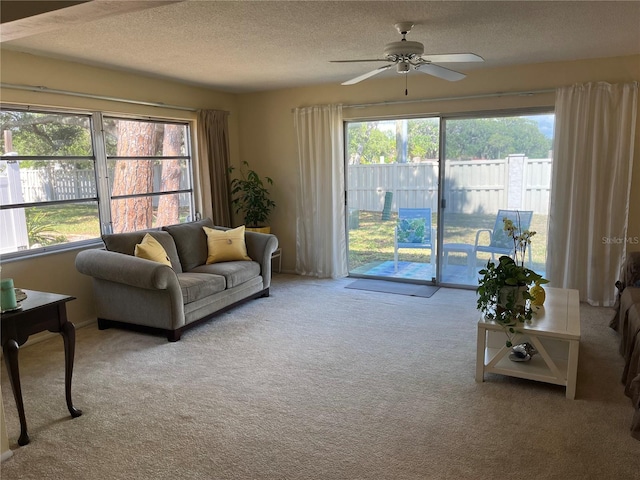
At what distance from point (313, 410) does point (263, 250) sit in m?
2.53

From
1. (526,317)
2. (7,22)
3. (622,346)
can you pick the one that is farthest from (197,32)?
(622,346)

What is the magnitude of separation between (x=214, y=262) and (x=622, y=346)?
3.75m

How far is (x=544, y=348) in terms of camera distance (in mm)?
2992

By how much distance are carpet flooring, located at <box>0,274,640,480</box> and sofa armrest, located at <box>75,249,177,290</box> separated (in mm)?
538

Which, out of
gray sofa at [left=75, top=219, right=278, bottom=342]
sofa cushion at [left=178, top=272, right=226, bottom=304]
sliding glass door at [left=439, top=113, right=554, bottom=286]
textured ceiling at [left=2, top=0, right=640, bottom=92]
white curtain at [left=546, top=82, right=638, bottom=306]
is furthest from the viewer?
sliding glass door at [left=439, top=113, right=554, bottom=286]

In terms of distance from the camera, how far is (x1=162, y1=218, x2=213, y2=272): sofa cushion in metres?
4.79

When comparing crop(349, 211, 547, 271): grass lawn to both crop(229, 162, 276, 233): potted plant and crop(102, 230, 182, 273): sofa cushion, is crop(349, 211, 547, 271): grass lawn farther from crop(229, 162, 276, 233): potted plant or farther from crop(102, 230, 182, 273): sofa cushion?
crop(102, 230, 182, 273): sofa cushion

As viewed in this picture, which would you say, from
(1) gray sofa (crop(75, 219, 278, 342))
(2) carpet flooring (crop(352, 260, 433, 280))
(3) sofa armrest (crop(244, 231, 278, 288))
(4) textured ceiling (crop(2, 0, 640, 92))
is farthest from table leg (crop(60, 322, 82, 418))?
(2) carpet flooring (crop(352, 260, 433, 280))

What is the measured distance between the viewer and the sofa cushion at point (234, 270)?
452cm

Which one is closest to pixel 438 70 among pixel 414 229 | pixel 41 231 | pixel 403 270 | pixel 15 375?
pixel 414 229

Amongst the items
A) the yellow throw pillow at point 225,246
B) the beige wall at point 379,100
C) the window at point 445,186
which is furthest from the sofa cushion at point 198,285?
the window at point 445,186

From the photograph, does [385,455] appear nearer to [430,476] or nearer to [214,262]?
[430,476]

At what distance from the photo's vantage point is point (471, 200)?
525 centimetres

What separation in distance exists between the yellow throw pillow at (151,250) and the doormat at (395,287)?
2.23 m
